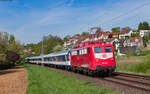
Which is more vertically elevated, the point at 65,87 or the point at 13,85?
the point at 65,87

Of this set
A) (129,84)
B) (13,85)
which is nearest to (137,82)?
(129,84)

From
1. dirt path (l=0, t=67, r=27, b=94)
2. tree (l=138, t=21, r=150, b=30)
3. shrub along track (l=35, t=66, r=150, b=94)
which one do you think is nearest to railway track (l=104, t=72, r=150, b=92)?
shrub along track (l=35, t=66, r=150, b=94)

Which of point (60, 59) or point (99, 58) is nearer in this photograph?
point (99, 58)

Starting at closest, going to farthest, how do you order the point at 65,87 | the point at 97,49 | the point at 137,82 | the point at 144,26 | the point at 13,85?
the point at 65,87 < the point at 137,82 < the point at 13,85 < the point at 97,49 < the point at 144,26

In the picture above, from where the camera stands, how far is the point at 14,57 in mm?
60812

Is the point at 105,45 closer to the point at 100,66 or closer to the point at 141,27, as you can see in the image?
the point at 100,66

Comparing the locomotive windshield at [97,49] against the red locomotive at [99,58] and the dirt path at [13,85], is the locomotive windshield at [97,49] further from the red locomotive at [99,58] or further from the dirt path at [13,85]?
the dirt path at [13,85]

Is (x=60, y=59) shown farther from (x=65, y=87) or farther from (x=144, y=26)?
(x=144, y=26)

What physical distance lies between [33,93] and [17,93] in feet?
5.19

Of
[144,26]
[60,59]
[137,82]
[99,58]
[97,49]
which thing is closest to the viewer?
[137,82]

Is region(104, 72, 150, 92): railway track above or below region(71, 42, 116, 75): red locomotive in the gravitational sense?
below

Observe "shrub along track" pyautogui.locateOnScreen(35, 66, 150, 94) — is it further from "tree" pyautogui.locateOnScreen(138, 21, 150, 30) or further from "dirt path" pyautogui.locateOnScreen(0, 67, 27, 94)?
"tree" pyautogui.locateOnScreen(138, 21, 150, 30)

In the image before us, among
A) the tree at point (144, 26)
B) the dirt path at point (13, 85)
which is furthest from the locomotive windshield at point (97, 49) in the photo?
the tree at point (144, 26)

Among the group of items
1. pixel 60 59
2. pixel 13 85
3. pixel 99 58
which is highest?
pixel 60 59
